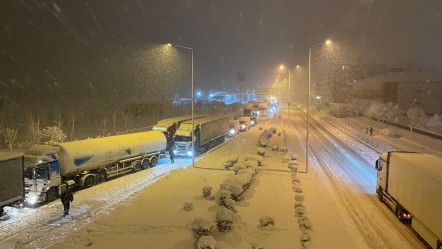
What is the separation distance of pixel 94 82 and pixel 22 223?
105 meters

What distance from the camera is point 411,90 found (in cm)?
7119

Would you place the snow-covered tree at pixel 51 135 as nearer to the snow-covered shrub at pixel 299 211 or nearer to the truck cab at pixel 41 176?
the truck cab at pixel 41 176

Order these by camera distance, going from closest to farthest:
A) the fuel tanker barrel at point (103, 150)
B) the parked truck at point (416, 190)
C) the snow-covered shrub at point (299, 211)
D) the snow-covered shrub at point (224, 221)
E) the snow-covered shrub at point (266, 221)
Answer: the parked truck at point (416, 190) → the snow-covered shrub at point (224, 221) → the snow-covered shrub at point (266, 221) → the snow-covered shrub at point (299, 211) → the fuel tanker barrel at point (103, 150)

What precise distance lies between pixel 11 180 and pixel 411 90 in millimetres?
72038

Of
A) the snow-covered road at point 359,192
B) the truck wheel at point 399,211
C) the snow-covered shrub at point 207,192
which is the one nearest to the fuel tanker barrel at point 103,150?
the snow-covered shrub at point 207,192

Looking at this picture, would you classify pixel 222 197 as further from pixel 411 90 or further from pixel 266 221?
pixel 411 90

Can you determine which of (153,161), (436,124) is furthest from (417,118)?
(153,161)

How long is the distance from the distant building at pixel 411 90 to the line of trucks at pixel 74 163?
53645 mm

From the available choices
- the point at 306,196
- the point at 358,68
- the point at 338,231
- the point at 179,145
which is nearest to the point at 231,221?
the point at 338,231

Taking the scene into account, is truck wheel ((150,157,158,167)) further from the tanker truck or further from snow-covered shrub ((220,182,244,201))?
snow-covered shrub ((220,182,244,201))

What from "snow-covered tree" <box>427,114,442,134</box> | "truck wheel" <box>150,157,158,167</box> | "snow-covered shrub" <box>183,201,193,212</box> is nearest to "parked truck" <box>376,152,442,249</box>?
"snow-covered shrub" <box>183,201,193,212</box>

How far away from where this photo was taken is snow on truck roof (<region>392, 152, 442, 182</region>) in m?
13.5

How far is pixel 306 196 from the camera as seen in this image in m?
21.1

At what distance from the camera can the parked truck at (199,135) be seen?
34938 mm
